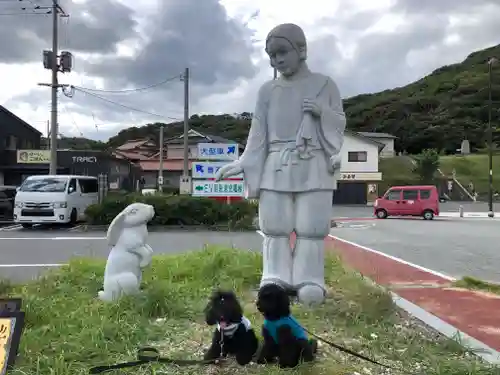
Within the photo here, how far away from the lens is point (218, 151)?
48.8 ft

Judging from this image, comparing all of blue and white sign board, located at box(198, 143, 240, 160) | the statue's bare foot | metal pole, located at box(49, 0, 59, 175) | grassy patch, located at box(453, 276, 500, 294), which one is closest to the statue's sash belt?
the statue's bare foot

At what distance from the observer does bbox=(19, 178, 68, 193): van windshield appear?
1504 centimetres

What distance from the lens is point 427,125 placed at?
6034 cm

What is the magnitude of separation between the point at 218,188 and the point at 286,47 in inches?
435

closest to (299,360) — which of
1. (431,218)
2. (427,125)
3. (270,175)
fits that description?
(270,175)

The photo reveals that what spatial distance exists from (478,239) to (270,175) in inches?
406

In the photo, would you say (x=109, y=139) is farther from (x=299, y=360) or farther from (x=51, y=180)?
(x=299, y=360)

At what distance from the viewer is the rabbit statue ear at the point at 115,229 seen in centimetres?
463

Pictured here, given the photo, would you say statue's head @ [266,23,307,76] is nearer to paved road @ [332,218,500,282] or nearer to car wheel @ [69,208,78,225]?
paved road @ [332,218,500,282]

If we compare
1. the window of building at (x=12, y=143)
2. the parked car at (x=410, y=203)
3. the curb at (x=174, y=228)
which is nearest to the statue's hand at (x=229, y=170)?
the curb at (x=174, y=228)

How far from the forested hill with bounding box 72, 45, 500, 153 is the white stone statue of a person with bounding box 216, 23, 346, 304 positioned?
4469 cm

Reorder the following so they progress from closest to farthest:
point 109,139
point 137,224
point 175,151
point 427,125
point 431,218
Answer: point 137,224
point 431,218
point 175,151
point 427,125
point 109,139

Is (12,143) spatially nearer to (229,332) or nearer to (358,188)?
(358,188)

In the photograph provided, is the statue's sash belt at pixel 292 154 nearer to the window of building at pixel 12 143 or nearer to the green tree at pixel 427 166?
the window of building at pixel 12 143
